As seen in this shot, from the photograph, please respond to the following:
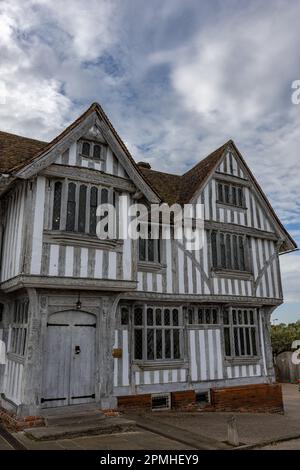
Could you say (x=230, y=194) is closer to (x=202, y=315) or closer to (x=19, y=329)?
(x=202, y=315)

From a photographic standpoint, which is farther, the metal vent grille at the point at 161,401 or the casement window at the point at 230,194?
the casement window at the point at 230,194

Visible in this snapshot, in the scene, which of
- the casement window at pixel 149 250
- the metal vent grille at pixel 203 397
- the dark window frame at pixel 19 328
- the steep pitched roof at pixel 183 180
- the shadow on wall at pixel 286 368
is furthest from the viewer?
the shadow on wall at pixel 286 368

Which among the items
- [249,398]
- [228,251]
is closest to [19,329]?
[228,251]

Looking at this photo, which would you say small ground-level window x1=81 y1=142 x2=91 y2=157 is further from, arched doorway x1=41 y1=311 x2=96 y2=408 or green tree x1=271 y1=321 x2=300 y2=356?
green tree x1=271 y1=321 x2=300 y2=356

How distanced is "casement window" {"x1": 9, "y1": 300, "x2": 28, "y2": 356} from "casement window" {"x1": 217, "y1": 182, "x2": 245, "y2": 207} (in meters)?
8.10

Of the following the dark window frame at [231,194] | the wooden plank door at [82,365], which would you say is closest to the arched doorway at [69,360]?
the wooden plank door at [82,365]

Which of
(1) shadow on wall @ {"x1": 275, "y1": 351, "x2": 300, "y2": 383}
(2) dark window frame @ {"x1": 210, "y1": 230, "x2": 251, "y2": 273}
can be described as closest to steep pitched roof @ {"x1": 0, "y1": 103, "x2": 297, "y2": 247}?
(2) dark window frame @ {"x1": 210, "y1": 230, "x2": 251, "y2": 273}

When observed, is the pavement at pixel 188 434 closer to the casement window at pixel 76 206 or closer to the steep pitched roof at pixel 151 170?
the casement window at pixel 76 206

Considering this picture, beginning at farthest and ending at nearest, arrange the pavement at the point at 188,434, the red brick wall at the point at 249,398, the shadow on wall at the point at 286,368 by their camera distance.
Result: the shadow on wall at the point at 286,368
the red brick wall at the point at 249,398
the pavement at the point at 188,434

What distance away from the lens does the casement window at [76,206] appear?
355 inches

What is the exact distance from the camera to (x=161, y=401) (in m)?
11.5

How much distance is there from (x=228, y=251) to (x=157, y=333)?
4259 millimetres

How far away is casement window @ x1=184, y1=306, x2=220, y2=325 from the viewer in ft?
41.4

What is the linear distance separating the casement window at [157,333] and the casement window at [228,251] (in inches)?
100
